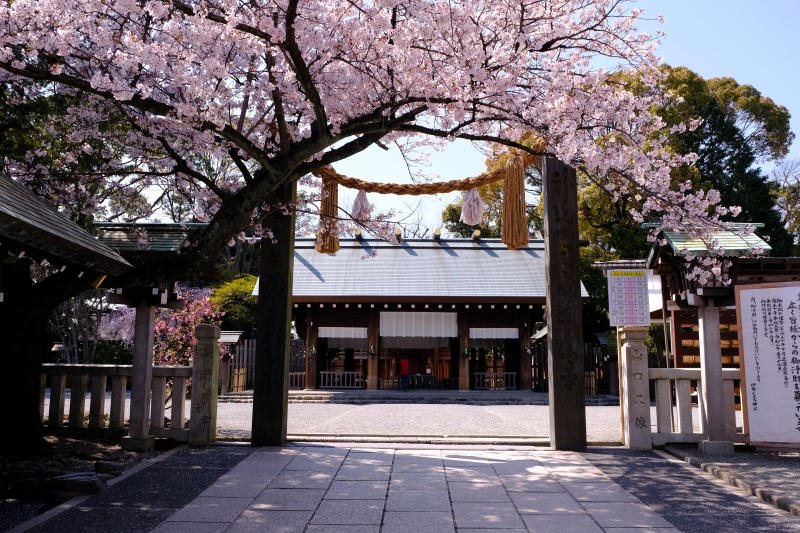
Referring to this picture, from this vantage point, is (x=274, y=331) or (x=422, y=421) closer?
(x=274, y=331)

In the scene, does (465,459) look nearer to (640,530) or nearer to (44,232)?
(640,530)

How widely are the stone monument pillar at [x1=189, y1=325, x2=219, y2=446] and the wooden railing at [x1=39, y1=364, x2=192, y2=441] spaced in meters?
0.21

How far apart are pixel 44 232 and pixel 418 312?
15.9 metres

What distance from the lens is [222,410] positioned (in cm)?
1267

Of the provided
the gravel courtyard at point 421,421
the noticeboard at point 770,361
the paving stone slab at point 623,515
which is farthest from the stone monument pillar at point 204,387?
the noticeboard at point 770,361

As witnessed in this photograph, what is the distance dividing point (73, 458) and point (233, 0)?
4.83 metres

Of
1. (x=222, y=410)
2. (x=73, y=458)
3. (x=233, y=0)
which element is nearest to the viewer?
(x=233, y=0)

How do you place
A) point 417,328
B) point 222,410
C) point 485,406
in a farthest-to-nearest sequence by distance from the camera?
point 417,328 → point 485,406 → point 222,410

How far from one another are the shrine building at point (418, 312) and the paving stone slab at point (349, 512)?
532 inches

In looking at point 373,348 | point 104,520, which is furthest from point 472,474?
point 373,348

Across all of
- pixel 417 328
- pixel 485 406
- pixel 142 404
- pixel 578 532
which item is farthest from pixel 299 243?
pixel 578 532

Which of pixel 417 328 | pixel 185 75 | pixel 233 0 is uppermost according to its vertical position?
pixel 233 0

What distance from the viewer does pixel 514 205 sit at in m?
7.54

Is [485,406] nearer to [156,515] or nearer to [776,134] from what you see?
[156,515]
